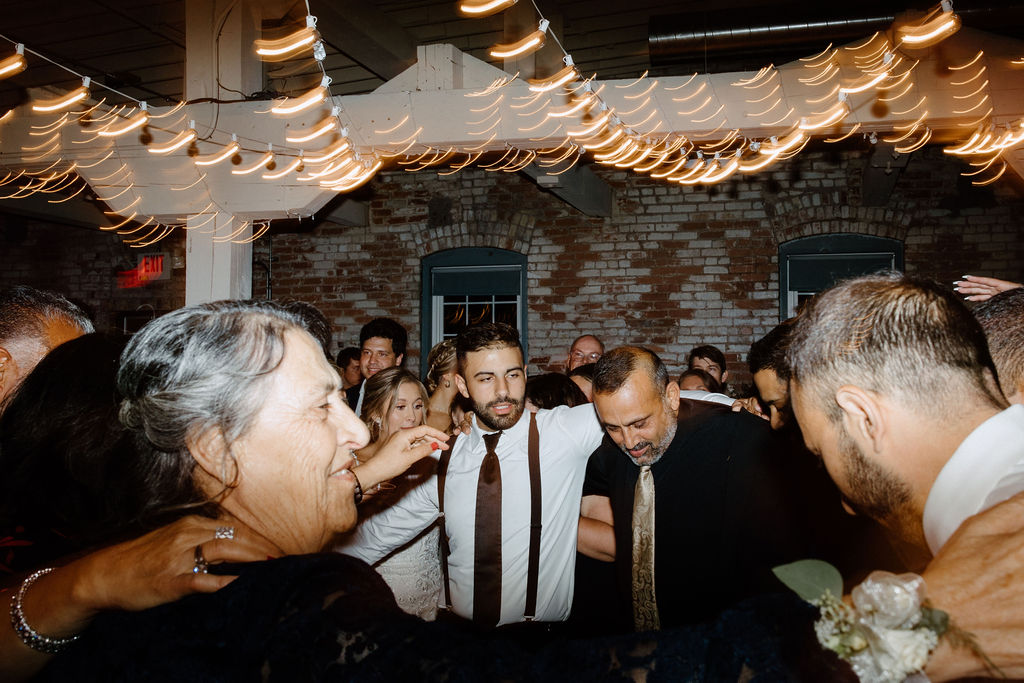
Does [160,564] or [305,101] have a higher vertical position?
[305,101]

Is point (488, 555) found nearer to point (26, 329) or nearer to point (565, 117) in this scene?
point (26, 329)

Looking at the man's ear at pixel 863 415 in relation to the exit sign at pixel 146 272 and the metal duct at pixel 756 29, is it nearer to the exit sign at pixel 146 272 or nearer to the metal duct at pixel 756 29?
the metal duct at pixel 756 29

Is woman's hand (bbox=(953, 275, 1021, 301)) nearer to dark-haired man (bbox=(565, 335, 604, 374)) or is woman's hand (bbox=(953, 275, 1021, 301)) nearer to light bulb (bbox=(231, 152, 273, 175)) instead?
dark-haired man (bbox=(565, 335, 604, 374))

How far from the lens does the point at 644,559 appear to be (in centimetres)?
224

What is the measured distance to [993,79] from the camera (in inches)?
131

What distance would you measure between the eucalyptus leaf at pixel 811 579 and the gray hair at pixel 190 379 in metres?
0.81

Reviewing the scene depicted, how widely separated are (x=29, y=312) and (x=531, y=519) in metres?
1.82

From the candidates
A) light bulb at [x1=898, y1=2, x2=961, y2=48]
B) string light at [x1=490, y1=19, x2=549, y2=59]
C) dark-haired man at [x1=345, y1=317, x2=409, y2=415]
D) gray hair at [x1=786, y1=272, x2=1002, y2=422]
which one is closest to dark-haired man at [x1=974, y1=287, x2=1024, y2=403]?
gray hair at [x1=786, y1=272, x2=1002, y2=422]

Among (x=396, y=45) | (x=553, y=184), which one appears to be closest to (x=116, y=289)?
(x=396, y=45)

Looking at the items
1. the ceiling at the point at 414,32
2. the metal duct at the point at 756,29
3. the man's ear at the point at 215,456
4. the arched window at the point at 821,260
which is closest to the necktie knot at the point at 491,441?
the man's ear at the point at 215,456

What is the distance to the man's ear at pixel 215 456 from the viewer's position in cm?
97

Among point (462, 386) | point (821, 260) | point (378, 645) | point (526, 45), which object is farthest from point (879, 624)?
point (821, 260)

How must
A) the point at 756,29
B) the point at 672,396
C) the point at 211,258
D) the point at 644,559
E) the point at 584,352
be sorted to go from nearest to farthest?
the point at 644,559
the point at 672,396
the point at 211,258
the point at 756,29
the point at 584,352

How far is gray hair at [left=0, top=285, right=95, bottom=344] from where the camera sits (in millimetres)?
1746
